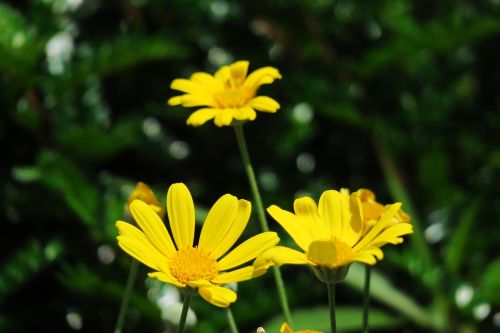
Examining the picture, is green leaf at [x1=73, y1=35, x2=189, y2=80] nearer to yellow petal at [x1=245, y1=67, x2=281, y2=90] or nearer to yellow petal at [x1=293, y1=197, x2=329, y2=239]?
yellow petal at [x1=245, y1=67, x2=281, y2=90]

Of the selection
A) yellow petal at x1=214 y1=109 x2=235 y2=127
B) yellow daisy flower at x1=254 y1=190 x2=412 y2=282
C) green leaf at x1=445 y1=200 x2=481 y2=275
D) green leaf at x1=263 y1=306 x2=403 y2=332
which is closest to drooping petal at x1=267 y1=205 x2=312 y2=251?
yellow daisy flower at x1=254 y1=190 x2=412 y2=282

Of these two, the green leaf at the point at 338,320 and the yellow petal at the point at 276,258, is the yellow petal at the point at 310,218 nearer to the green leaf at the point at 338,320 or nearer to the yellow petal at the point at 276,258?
the yellow petal at the point at 276,258

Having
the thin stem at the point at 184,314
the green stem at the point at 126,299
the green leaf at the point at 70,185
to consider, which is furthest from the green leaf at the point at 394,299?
the thin stem at the point at 184,314

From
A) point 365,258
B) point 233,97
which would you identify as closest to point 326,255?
point 365,258

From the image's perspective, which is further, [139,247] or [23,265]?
[23,265]

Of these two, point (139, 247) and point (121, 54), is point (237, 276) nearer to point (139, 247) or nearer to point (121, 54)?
point (139, 247)

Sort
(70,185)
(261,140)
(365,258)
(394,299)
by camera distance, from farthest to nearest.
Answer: (261,140) → (394,299) → (70,185) → (365,258)
